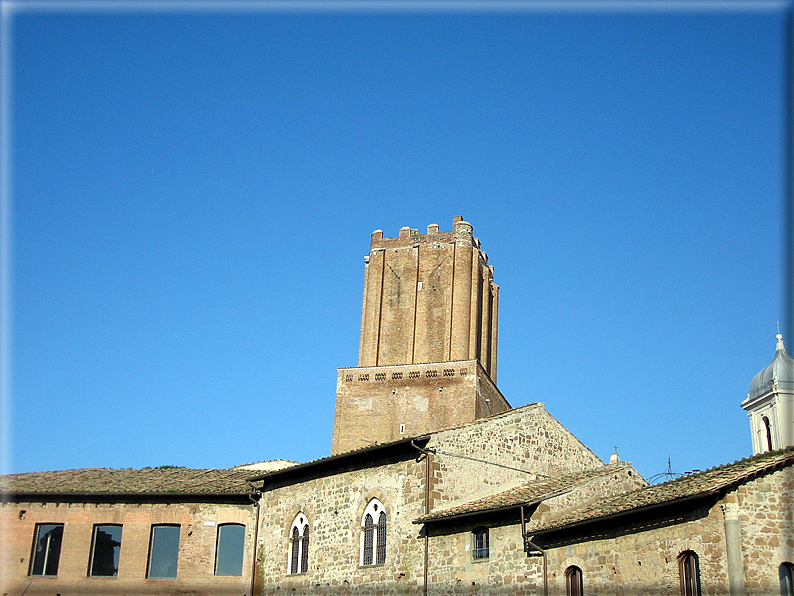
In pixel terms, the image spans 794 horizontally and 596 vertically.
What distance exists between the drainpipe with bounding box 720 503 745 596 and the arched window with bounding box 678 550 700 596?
0.75 m

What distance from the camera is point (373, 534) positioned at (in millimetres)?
23484

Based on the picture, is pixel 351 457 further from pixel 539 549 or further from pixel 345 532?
pixel 539 549

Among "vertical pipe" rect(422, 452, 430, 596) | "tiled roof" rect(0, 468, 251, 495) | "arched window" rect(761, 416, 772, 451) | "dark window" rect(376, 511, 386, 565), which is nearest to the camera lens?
"vertical pipe" rect(422, 452, 430, 596)

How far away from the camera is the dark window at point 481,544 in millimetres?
21062

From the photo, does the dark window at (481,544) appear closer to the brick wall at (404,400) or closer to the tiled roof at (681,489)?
the tiled roof at (681,489)

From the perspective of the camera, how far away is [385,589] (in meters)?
22.4

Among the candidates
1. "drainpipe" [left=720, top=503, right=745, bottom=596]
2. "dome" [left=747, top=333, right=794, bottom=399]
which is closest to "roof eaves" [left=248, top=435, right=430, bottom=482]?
"drainpipe" [left=720, top=503, right=745, bottom=596]

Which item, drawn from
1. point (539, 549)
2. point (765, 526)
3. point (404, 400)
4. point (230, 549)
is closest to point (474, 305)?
point (404, 400)

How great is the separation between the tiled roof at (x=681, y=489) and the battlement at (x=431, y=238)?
77.4ft

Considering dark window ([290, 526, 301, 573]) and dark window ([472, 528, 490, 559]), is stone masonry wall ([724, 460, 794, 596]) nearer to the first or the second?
dark window ([472, 528, 490, 559])

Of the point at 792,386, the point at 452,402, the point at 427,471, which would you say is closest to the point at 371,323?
the point at 452,402

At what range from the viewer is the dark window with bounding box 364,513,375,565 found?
76.6 ft

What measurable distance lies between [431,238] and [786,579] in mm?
29316

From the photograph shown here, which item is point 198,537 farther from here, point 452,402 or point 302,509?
point 452,402
